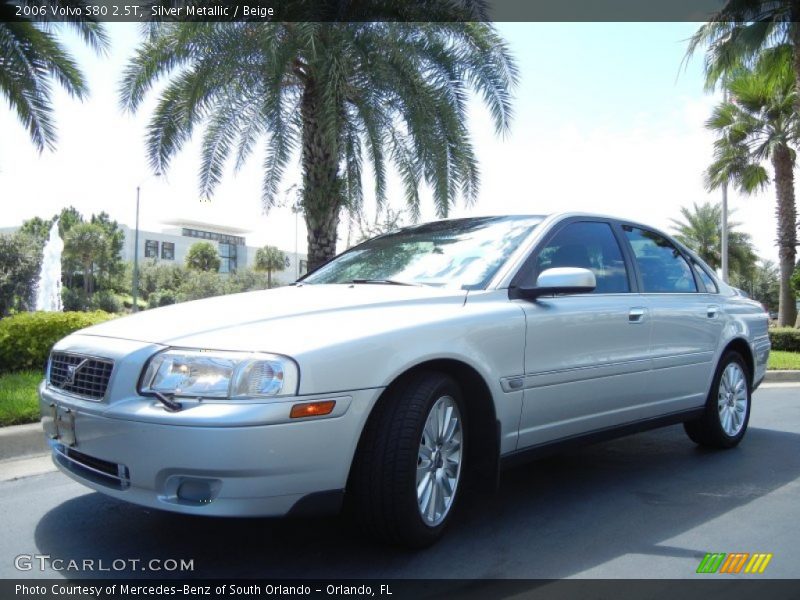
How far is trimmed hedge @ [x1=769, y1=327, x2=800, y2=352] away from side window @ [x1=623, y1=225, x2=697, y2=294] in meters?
12.5

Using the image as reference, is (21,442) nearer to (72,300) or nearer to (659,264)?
(659,264)

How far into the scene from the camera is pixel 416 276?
155 inches

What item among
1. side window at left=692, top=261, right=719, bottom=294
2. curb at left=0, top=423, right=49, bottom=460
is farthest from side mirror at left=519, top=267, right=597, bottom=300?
curb at left=0, top=423, right=49, bottom=460

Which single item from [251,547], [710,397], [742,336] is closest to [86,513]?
[251,547]

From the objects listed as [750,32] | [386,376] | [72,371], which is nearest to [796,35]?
[750,32]

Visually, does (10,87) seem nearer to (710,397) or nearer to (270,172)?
(270,172)

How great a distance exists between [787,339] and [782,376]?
19.0ft

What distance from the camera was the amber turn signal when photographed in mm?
2801

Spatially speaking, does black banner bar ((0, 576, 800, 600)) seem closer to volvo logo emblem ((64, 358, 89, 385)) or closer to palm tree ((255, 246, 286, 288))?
volvo logo emblem ((64, 358, 89, 385))

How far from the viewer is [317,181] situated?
11211mm

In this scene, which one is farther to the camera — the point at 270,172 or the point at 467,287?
the point at 270,172

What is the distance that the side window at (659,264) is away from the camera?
188 inches

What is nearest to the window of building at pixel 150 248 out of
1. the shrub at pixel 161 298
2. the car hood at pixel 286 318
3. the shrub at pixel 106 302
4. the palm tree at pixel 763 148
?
the shrub at pixel 161 298

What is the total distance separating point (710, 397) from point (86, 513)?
161 inches
